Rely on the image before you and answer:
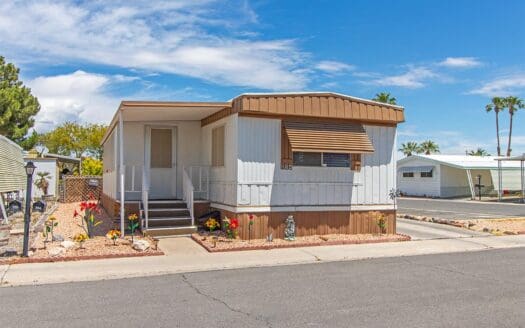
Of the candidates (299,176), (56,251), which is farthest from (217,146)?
(56,251)

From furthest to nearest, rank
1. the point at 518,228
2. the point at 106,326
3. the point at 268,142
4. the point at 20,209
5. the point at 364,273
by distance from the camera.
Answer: the point at 20,209 < the point at 518,228 < the point at 268,142 < the point at 364,273 < the point at 106,326

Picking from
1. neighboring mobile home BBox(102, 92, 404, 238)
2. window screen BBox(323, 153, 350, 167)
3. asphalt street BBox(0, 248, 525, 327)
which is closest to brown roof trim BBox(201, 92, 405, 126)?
neighboring mobile home BBox(102, 92, 404, 238)

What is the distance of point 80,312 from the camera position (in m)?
5.79

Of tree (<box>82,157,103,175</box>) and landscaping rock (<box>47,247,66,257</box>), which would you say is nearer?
landscaping rock (<box>47,247,66,257</box>)

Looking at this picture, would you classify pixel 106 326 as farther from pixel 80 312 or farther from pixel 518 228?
pixel 518 228

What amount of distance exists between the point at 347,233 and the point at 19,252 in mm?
7205

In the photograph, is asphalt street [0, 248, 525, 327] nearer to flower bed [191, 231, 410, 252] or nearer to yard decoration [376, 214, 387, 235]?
flower bed [191, 231, 410, 252]

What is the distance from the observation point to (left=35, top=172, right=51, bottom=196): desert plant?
24188mm

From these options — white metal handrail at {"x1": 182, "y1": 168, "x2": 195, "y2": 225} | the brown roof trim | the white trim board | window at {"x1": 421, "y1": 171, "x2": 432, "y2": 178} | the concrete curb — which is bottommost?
the concrete curb

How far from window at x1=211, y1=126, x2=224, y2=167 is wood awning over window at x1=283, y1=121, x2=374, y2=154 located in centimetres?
180

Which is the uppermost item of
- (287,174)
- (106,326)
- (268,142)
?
(268,142)

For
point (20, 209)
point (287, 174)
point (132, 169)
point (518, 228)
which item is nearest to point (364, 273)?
point (287, 174)

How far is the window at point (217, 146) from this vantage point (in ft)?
40.7

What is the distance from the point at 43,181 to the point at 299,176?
17.1 m
